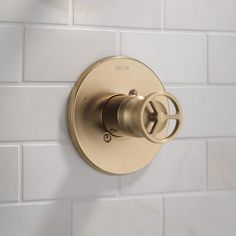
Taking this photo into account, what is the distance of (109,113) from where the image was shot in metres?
0.69

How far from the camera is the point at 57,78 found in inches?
27.6

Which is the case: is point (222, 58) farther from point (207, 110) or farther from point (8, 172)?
point (8, 172)

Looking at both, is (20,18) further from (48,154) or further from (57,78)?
(48,154)

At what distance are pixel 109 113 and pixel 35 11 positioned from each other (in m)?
0.19

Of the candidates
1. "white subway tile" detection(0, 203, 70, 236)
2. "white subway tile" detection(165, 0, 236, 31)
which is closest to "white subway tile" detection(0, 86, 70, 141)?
"white subway tile" detection(0, 203, 70, 236)

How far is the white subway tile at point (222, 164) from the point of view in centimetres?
78

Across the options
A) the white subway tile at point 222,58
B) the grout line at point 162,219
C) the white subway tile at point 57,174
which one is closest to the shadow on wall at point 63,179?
the white subway tile at point 57,174

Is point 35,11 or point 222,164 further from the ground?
point 35,11

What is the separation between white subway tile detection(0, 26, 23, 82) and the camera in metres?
0.68

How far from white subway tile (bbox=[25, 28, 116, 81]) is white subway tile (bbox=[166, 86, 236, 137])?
132 mm

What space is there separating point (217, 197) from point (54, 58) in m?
0.35

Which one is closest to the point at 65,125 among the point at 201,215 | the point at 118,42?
the point at 118,42

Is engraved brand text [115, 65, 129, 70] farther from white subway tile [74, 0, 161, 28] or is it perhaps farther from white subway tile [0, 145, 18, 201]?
white subway tile [0, 145, 18, 201]

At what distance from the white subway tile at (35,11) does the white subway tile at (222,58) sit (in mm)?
253
